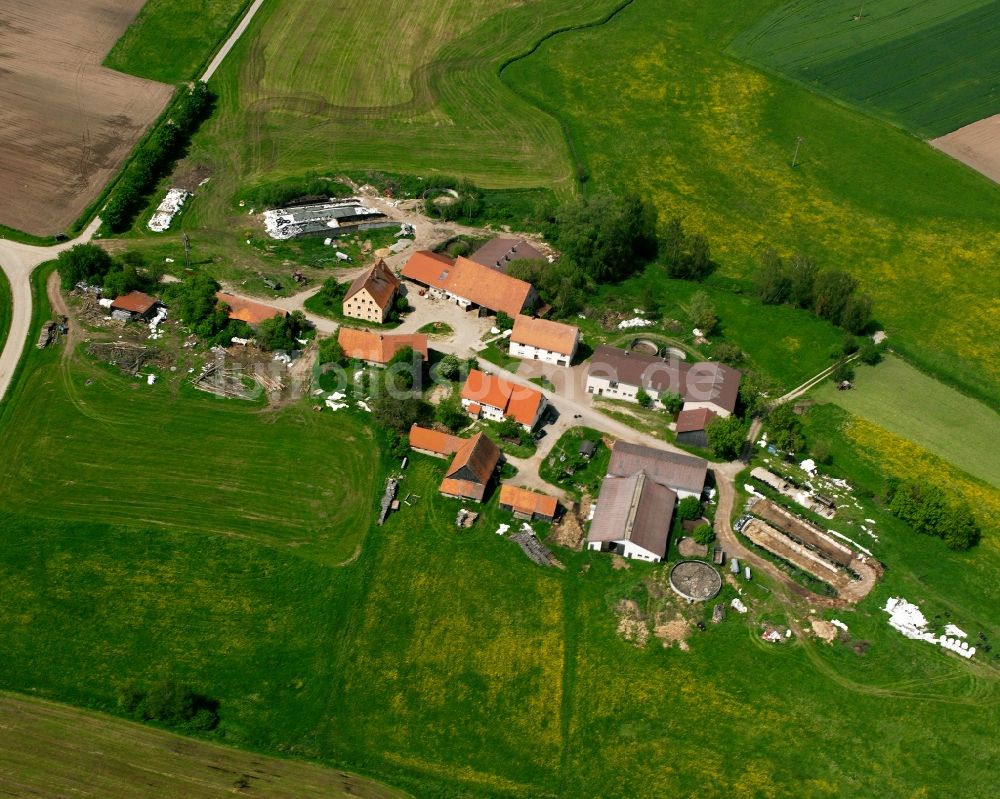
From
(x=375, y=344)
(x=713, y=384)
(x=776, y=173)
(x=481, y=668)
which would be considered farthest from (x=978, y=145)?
(x=481, y=668)

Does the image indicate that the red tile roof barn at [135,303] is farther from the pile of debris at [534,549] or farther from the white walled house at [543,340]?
the pile of debris at [534,549]

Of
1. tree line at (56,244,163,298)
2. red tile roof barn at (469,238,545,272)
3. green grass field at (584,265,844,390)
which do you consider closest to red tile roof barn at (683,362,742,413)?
green grass field at (584,265,844,390)

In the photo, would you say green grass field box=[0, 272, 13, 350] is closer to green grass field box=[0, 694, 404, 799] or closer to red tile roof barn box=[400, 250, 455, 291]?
red tile roof barn box=[400, 250, 455, 291]

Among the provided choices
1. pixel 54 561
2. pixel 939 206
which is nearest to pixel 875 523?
pixel 939 206

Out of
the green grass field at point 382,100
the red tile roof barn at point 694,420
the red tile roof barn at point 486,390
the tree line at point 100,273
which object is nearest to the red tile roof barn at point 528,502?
the red tile roof barn at point 486,390

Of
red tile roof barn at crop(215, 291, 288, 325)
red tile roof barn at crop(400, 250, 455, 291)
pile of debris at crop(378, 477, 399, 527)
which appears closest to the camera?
pile of debris at crop(378, 477, 399, 527)

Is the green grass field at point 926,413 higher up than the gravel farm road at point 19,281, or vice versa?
the green grass field at point 926,413
